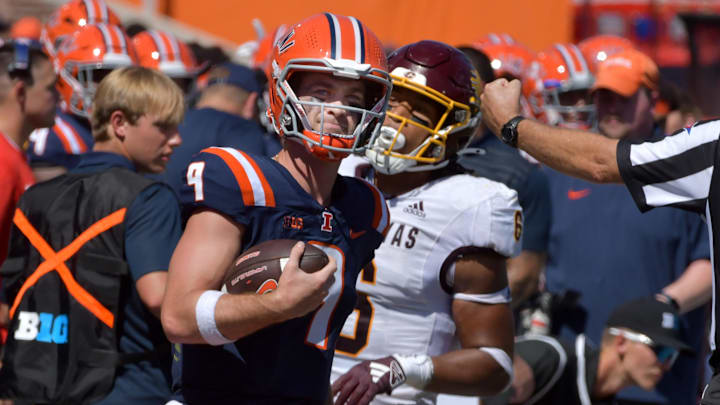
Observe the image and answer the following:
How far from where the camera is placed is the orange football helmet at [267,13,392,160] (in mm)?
2523

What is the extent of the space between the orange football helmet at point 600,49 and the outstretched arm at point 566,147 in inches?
118

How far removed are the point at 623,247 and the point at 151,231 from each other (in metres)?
2.89

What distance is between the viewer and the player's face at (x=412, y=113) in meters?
3.38

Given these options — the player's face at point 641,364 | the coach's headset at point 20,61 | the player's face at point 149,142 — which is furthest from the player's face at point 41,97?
the player's face at point 641,364

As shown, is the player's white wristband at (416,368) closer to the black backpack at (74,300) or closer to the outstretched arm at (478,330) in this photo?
the outstretched arm at (478,330)

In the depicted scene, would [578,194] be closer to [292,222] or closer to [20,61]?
[20,61]

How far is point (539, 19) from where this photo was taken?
1491cm

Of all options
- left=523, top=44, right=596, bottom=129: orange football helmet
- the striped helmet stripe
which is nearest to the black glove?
the striped helmet stripe

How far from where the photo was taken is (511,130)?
3.12 meters

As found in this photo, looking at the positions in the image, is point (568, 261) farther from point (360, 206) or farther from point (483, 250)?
point (360, 206)

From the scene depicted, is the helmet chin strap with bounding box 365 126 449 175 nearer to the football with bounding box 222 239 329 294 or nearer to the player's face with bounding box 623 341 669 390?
the football with bounding box 222 239 329 294

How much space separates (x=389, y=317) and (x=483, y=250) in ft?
1.29

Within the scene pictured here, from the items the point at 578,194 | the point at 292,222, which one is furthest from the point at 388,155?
the point at 578,194

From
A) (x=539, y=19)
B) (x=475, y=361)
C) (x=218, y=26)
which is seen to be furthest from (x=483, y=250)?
(x=218, y=26)
